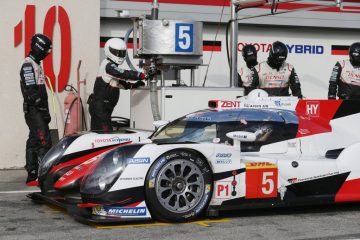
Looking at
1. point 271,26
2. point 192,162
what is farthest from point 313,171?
point 271,26

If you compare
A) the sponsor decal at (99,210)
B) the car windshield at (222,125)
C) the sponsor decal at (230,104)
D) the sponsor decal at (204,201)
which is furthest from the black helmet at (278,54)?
the sponsor decal at (99,210)

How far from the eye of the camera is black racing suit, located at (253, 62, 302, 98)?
10312 mm

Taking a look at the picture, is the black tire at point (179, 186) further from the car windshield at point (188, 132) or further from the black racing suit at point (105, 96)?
the black racing suit at point (105, 96)

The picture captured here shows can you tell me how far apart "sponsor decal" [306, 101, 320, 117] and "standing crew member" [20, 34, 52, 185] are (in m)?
3.51

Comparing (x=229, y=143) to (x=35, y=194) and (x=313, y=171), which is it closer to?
(x=313, y=171)

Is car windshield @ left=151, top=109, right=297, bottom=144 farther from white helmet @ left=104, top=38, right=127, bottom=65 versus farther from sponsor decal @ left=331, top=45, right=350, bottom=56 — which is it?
sponsor decal @ left=331, top=45, right=350, bottom=56

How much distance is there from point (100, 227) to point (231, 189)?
47.9 inches

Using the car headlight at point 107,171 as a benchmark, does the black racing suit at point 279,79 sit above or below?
above

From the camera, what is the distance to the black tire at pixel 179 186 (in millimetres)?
6172

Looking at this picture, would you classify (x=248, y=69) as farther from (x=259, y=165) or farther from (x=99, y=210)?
(x=99, y=210)

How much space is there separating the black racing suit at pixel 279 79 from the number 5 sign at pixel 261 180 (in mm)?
3850

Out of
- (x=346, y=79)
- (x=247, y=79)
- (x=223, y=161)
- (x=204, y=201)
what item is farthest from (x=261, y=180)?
(x=247, y=79)

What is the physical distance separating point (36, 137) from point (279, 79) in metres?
3.53

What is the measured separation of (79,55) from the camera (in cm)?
1157
